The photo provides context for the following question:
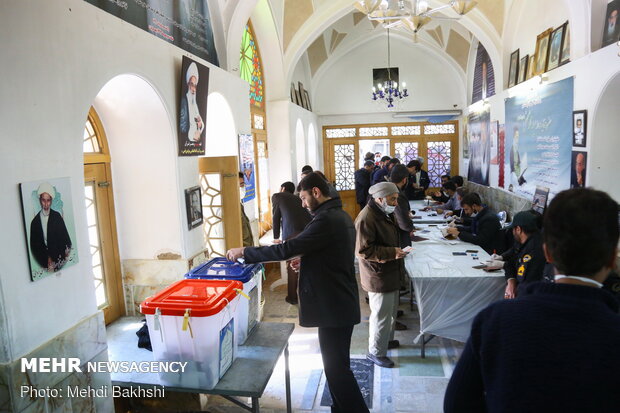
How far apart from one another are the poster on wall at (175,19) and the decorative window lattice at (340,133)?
28.6 feet

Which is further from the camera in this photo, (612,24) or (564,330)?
(612,24)

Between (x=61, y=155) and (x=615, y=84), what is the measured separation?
535 centimetres

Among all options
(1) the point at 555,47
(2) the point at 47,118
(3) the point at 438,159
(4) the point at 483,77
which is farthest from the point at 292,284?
(3) the point at 438,159

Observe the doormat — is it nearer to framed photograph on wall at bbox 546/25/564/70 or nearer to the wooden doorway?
the wooden doorway

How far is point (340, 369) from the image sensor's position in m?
2.98

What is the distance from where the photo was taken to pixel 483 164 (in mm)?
10148

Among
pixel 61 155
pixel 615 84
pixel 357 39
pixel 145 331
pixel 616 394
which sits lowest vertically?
pixel 145 331

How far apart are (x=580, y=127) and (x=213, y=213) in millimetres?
4585

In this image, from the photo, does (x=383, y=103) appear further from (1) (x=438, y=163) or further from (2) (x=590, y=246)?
(2) (x=590, y=246)

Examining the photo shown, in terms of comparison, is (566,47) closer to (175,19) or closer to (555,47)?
(555,47)

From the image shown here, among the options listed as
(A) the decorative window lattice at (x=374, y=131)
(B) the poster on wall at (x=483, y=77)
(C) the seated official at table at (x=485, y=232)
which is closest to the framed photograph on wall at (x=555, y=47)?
(C) the seated official at table at (x=485, y=232)

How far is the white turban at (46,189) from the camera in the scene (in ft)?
7.84

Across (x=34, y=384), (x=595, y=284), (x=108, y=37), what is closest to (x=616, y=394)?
(x=595, y=284)

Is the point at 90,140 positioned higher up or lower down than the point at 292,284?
higher up
